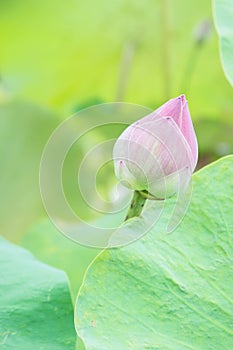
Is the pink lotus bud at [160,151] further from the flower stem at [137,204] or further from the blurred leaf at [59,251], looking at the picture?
the blurred leaf at [59,251]

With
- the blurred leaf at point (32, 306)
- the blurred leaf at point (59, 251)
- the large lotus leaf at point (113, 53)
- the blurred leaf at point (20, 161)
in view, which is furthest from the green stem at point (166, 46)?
the blurred leaf at point (32, 306)

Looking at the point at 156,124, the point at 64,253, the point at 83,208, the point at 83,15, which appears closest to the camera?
the point at 156,124

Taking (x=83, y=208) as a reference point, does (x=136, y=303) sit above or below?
above

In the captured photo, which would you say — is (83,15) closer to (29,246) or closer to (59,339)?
(29,246)

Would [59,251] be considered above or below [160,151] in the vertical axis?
below

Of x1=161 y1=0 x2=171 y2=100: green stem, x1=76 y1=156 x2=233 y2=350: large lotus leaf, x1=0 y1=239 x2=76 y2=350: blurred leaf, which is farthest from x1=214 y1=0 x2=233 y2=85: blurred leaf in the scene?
x1=161 y1=0 x2=171 y2=100: green stem

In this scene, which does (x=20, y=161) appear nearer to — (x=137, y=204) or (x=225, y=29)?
(x=225, y=29)

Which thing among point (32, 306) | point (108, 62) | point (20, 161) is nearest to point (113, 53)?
point (108, 62)

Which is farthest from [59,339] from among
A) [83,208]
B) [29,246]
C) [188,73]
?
[188,73]
